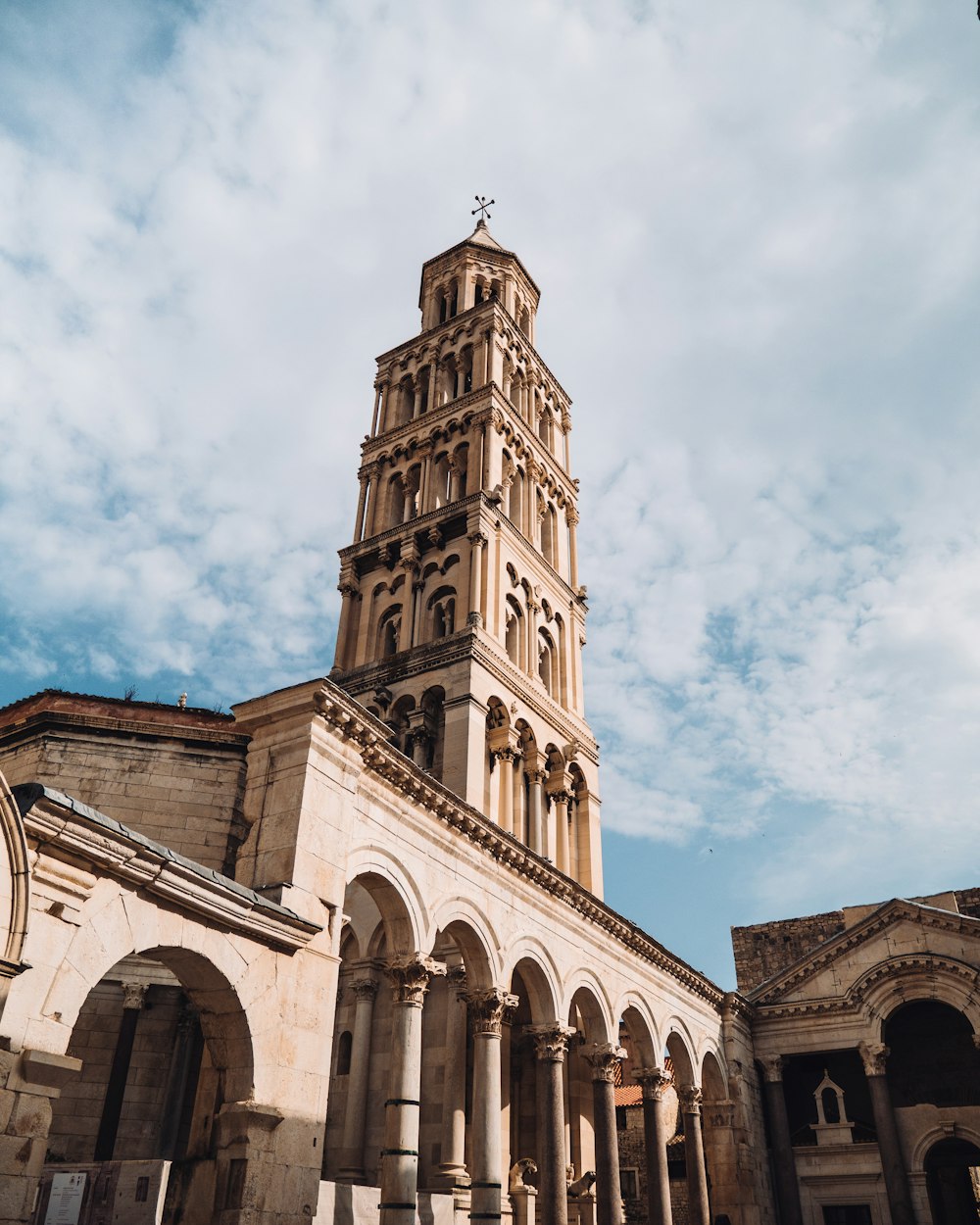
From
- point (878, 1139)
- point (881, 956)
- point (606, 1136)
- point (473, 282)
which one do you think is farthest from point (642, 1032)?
point (473, 282)

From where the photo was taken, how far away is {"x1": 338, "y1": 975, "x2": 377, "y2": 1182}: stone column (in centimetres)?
2106

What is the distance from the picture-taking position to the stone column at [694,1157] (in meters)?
25.6

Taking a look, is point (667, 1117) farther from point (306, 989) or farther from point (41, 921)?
point (41, 921)

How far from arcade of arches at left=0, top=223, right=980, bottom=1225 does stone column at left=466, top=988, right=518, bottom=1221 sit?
6cm

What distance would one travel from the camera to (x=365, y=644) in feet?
108

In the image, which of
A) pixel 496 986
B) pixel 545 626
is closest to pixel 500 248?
pixel 545 626

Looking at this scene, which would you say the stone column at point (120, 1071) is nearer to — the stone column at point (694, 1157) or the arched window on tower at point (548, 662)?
the stone column at point (694, 1157)

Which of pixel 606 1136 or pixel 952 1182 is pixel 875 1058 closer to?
pixel 952 1182

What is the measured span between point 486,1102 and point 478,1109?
0.19 m

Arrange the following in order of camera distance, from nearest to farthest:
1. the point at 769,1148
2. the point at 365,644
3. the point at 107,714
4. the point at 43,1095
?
the point at 43,1095, the point at 107,714, the point at 769,1148, the point at 365,644

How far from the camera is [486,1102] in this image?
721 inches

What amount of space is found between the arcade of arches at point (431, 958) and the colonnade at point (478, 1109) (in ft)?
0.22

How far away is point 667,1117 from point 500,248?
128 ft

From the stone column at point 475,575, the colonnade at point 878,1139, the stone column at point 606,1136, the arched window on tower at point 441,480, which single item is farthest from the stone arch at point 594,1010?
the arched window on tower at point 441,480
